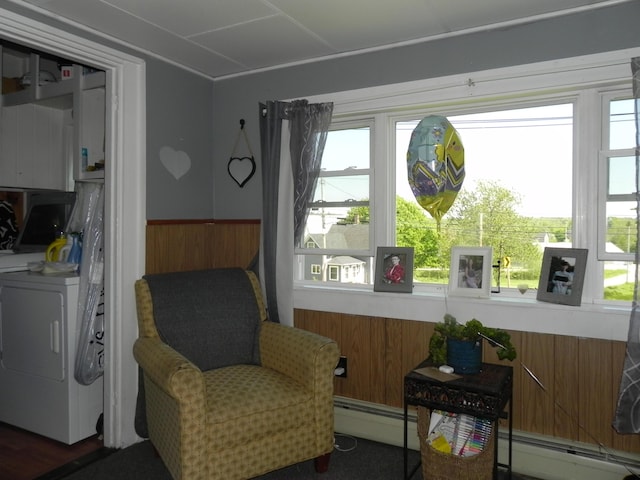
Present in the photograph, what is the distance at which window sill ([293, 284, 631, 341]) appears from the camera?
217cm

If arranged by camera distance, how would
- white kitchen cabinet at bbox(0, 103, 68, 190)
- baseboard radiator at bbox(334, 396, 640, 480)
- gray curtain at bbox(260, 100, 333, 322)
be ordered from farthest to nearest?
white kitchen cabinet at bbox(0, 103, 68, 190) → gray curtain at bbox(260, 100, 333, 322) → baseboard radiator at bbox(334, 396, 640, 480)

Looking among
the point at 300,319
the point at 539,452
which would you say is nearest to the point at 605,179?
the point at 539,452

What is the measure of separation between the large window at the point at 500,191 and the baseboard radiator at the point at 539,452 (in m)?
0.72

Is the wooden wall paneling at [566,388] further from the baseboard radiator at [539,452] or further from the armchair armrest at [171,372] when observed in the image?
the armchair armrest at [171,372]

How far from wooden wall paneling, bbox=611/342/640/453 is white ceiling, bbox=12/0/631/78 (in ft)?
5.12

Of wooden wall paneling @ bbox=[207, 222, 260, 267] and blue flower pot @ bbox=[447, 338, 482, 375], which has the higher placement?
wooden wall paneling @ bbox=[207, 222, 260, 267]

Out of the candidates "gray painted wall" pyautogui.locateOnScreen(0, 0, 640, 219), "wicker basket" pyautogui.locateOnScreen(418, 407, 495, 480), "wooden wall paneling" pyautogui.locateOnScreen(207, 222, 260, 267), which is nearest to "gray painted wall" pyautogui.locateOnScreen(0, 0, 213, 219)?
"gray painted wall" pyautogui.locateOnScreen(0, 0, 640, 219)

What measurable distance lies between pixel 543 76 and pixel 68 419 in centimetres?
305

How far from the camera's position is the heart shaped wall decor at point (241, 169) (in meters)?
3.13

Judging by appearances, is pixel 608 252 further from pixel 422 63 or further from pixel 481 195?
pixel 422 63

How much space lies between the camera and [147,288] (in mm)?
2498

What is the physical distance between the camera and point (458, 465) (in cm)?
205

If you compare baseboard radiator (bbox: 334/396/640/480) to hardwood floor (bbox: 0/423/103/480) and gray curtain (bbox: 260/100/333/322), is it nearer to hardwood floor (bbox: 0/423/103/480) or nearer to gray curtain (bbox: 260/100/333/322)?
gray curtain (bbox: 260/100/333/322)

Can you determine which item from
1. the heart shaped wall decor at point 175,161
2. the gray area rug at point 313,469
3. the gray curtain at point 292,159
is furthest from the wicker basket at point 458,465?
the heart shaped wall decor at point 175,161
